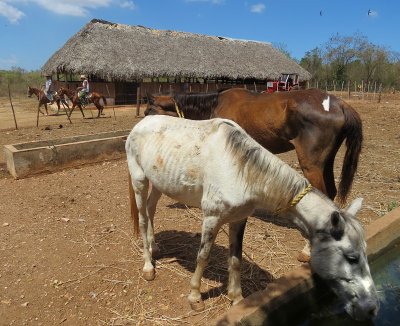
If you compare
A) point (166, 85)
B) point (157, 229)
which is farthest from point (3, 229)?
point (166, 85)

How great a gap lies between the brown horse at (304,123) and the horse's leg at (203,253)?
181 cm

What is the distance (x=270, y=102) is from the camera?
181 inches

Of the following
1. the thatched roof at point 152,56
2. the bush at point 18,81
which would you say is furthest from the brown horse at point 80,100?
the bush at point 18,81

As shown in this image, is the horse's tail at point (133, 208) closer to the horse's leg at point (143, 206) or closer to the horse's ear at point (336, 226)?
the horse's leg at point (143, 206)

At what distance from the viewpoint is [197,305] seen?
2.93 meters

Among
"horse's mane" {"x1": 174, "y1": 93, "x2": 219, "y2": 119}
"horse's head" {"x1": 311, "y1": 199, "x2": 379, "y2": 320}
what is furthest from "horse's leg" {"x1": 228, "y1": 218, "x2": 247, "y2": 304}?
"horse's mane" {"x1": 174, "y1": 93, "x2": 219, "y2": 119}

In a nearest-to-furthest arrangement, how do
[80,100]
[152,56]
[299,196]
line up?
1. [299,196]
2. [80,100]
3. [152,56]

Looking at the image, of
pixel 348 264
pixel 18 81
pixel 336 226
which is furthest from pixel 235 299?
pixel 18 81

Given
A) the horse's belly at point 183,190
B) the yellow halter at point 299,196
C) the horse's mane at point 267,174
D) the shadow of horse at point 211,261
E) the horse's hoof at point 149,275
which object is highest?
the horse's mane at point 267,174

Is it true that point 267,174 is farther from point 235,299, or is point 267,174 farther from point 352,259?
point 235,299

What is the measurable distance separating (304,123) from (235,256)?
2041 millimetres

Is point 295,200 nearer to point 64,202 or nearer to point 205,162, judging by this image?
point 205,162

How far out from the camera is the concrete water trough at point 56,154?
20.5 ft

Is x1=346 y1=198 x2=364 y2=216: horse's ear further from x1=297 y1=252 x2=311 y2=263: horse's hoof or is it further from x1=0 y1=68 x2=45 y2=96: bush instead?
x1=0 y1=68 x2=45 y2=96: bush
